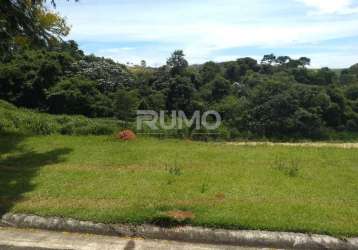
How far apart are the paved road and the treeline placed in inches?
701

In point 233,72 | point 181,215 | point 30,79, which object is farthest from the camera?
point 233,72

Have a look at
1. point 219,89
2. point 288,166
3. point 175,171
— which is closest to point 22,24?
point 175,171

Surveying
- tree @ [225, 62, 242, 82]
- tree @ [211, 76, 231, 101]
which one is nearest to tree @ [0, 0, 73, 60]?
tree @ [211, 76, 231, 101]

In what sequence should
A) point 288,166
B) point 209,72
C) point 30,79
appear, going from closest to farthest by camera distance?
1. point 288,166
2. point 30,79
3. point 209,72

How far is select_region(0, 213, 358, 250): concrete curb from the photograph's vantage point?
546 cm

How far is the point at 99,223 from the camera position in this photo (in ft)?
19.4

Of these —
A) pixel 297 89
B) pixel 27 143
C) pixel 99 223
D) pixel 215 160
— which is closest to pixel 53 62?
pixel 297 89

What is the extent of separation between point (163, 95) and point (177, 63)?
6.39 metres

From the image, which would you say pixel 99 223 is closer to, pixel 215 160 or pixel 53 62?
pixel 215 160

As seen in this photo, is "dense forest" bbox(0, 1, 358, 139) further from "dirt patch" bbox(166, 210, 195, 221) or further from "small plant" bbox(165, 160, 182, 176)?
"dirt patch" bbox(166, 210, 195, 221)

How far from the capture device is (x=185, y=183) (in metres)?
7.48

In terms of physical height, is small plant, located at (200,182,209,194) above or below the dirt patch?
above

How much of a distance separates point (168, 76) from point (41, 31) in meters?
26.4

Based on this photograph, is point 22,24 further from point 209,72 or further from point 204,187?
point 209,72
